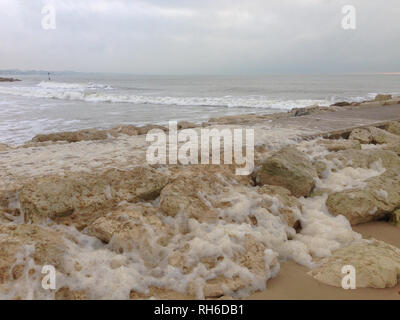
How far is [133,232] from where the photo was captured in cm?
288

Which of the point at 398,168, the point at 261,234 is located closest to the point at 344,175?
the point at 398,168

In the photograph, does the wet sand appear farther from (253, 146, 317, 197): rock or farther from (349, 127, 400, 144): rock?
(349, 127, 400, 144): rock

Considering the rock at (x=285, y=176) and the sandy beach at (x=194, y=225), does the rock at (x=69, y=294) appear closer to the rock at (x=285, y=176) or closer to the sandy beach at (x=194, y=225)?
the sandy beach at (x=194, y=225)

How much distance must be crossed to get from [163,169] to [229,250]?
62.6 inches

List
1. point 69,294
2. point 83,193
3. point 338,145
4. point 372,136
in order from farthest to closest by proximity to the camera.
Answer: point 372,136 → point 338,145 → point 83,193 → point 69,294

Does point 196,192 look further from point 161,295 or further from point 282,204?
point 161,295

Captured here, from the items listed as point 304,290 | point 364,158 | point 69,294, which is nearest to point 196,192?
point 304,290

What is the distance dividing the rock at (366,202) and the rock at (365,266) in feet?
2.48

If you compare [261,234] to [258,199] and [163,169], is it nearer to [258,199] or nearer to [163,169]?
[258,199]

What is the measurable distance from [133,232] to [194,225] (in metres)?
0.63

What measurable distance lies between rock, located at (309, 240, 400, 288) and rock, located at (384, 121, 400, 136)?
15.4ft

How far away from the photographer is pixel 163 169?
4.04 meters

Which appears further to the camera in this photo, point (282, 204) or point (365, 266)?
point (282, 204)

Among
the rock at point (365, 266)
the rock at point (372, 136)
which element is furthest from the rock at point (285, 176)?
the rock at point (372, 136)
